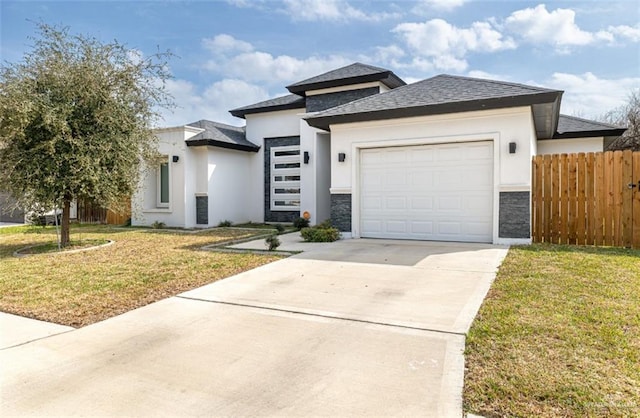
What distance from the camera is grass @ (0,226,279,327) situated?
4.81 m

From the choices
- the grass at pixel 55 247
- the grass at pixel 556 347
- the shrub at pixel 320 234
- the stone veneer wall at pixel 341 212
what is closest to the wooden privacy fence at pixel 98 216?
the grass at pixel 55 247

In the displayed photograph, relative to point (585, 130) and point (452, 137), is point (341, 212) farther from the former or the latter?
point (585, 130)

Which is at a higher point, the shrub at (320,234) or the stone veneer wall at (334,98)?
the stone veneer wall at (334,98)

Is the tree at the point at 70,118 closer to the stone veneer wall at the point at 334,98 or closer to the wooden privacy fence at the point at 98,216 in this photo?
the stone veneer wall at the point at 334,98

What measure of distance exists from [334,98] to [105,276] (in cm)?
980

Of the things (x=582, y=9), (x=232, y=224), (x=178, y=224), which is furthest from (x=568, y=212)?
(x=178, y=224)

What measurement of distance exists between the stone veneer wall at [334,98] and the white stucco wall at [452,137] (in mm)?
3277

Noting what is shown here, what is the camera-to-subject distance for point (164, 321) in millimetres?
4281

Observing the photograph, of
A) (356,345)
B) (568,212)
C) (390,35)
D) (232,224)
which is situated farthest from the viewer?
(232,224)

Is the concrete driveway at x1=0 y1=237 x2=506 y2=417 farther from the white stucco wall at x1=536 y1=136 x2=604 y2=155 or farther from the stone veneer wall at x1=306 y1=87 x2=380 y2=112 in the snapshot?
the white stucco wall at x1=536 y1=136 x2=604 y2=155

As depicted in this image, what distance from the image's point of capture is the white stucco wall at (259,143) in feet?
50.2

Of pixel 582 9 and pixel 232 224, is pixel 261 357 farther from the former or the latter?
pixel 232 224

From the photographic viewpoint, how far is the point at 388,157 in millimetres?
10281

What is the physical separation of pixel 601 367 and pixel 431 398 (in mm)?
1427
